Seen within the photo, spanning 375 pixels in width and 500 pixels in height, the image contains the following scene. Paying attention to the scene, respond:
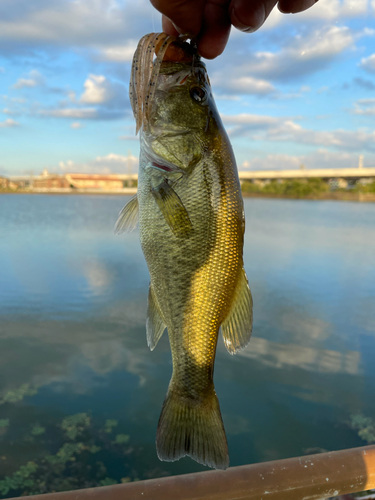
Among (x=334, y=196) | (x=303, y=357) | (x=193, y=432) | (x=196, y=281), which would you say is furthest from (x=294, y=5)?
(x=334, y=196)

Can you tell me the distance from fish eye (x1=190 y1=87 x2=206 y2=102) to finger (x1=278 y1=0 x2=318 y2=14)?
2.23ft

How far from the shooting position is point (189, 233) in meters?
1.20

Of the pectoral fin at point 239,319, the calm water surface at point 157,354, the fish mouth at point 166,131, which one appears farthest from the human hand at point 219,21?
the calm water surface at point 157,354

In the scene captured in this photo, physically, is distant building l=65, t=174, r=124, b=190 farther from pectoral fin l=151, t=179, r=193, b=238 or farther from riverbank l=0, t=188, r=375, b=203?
pectoral fin l=151, t=179, r=193, b=238

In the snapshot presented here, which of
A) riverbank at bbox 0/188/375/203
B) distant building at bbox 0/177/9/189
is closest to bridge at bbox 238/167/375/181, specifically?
riverbank at bbox 0/188/375/203

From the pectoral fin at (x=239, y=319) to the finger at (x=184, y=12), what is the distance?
34.5 inches

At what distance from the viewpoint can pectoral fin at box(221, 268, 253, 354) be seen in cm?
129

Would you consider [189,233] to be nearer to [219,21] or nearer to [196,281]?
[196,281]

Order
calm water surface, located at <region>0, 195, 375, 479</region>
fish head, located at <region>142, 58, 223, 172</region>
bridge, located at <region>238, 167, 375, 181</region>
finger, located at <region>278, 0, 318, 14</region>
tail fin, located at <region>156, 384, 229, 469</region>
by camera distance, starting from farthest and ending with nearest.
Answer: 1. bridge, located at <region>238, 167, 375, 181</region>
2. calm water surface, located at <region>0, 195, 375, 479</region>
3. finger, located at <region>278, 0, 318, 14</region>
4. fish head, located at <region>142, 58, 223, 172</region>
5. tail fin, located at <region>156, 384, 229, 469</region>

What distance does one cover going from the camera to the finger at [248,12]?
1400 millimetres

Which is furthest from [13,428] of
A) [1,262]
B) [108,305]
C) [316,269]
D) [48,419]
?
[316,269]

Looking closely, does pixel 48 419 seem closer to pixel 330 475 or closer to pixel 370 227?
pixel 330 475

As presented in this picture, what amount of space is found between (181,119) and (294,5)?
33.6 inches

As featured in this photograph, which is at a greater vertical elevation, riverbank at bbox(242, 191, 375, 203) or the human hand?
the human hand
